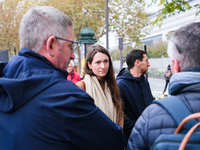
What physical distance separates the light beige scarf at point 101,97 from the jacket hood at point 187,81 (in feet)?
4.97

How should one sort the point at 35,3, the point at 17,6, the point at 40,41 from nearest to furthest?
1. the point at 40,41
2. the point at 35,3
3. the point at 17,6

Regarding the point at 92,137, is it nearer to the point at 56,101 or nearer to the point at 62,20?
the point at 56,101

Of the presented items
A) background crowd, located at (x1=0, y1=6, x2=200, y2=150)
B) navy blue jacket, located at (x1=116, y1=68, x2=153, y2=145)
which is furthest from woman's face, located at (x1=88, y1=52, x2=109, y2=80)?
background crowd, located at (x1=0, y1=6, x2=200, y2=150)

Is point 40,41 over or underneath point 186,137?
over

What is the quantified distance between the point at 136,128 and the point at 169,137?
0.32 meters

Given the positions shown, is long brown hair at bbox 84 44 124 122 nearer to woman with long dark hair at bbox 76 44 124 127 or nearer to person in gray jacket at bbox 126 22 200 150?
woman with long dark hair at bbox 76 44 124 127

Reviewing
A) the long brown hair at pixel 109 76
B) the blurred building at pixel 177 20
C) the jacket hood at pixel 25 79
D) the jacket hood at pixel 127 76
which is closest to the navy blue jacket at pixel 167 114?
the jacket hood at pixel 25 79

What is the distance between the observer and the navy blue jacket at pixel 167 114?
1.27 m

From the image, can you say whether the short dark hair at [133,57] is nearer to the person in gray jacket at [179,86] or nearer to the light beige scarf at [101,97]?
the light beige scarf at [101,97]

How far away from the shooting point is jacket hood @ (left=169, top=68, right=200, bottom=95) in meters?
→ 1.30

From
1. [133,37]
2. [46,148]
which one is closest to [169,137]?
[46,148]

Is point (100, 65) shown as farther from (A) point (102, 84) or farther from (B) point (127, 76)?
(B) point (127, 76)

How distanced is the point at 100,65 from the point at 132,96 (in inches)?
29.5

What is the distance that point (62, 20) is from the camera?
1423mm
